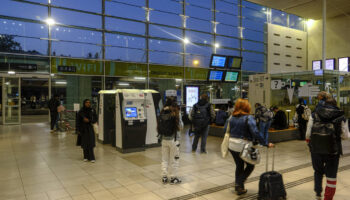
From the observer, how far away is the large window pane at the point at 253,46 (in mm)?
17266

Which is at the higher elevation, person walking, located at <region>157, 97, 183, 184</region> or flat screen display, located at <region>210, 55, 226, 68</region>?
flat screen display, located at <region>210, 55, 226, 68</region>

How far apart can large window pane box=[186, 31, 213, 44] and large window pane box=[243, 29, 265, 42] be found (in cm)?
263

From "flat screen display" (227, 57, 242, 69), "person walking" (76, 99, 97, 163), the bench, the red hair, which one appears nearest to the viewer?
the red hair

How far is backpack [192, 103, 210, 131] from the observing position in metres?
6.48

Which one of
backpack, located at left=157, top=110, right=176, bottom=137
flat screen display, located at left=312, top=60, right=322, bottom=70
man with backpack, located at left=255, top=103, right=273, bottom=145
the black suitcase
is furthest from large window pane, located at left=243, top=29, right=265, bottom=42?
the black suitcase

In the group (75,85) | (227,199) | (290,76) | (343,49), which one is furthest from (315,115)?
(343,49)

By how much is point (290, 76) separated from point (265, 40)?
837 centimetres

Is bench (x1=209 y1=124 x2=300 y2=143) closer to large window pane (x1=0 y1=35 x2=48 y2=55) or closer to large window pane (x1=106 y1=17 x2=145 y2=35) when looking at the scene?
large window pane (x1=106 y1=17 x2=145 y2=35)

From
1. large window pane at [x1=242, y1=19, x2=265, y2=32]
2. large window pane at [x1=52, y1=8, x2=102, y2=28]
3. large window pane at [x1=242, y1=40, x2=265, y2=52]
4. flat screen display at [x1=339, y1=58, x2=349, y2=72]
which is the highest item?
large window pane at [x1=242, y1=19, x2=265, y2=32]

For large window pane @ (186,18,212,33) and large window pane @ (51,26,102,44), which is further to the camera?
large window pane @ (186,18,212,33)

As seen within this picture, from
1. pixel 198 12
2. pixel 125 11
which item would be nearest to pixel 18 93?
pixel 125 11

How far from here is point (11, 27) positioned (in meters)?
11.1

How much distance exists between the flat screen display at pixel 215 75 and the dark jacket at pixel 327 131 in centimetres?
728

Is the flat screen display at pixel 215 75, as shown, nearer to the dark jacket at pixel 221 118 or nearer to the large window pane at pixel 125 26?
the dark jacket at pixel 221 118
